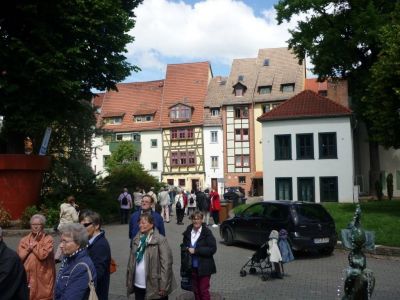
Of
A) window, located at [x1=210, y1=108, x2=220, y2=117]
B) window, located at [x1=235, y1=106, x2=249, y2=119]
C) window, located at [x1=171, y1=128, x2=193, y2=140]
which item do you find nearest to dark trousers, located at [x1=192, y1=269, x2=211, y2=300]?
window, located at [x1=235, y1=106, x2=249, y2=119]

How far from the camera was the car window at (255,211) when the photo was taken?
55.1 ft

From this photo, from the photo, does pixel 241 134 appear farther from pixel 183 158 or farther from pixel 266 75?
pixel 183 158

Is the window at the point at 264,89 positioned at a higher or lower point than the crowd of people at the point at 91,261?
higher

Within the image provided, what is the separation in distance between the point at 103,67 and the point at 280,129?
18.7 meters

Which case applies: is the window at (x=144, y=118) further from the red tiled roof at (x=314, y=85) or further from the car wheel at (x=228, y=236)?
the car wheel at (x=228, y=236)

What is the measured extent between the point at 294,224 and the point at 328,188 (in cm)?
2408

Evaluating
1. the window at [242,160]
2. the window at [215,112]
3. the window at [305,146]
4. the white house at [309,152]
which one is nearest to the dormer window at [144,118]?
the window at [215,112]

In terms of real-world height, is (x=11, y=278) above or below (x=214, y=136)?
below

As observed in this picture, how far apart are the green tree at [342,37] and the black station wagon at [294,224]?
19.9 meters

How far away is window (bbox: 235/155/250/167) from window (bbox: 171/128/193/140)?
7136 mm

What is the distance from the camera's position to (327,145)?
38.4 metres

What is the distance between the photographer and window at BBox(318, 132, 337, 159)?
125 feet

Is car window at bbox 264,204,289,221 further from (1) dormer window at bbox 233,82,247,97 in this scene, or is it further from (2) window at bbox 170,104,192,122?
(2) window at bbox 170,104,192,122

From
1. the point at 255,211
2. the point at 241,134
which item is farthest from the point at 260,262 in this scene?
the point at 241,134
